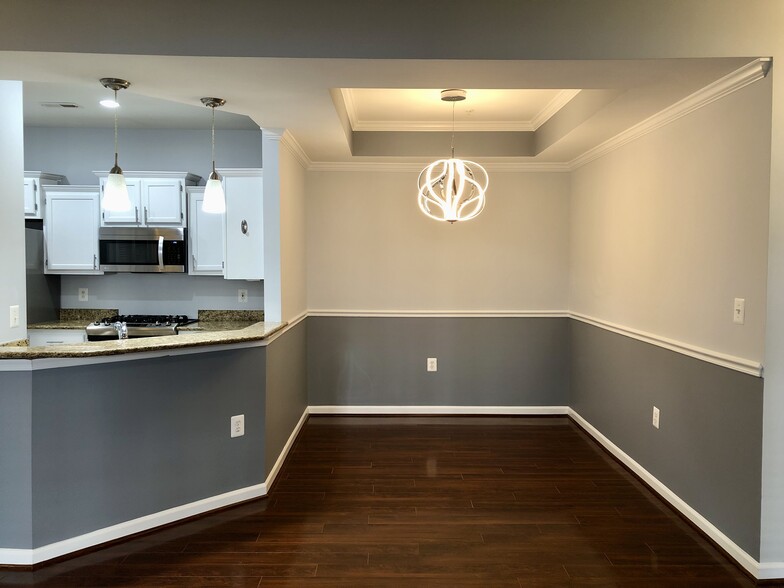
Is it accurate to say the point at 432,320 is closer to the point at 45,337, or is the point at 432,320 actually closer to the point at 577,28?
the point at 577,28

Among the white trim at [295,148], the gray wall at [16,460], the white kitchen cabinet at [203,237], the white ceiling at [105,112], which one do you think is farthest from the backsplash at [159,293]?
the gray wall at [16,460]

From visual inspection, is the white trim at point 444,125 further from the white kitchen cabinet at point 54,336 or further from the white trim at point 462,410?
the white kitchen cabinet at point 54,336

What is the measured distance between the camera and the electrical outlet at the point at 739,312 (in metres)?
2.47

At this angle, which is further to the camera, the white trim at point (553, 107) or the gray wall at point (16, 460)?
the white trim at point (553, 107)

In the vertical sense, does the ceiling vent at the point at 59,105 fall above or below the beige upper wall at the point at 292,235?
above

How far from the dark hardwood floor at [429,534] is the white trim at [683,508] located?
5 cm

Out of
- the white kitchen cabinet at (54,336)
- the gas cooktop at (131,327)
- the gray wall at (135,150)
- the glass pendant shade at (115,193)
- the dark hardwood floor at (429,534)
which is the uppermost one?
→ the gray wall at (135,150)

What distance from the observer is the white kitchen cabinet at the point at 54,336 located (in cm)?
448

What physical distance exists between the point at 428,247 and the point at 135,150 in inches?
114

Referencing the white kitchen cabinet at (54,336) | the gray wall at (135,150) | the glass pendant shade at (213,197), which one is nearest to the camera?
the glass pendant shade at (213,197)

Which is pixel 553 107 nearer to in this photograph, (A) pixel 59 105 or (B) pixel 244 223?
(B) pixel 244 223

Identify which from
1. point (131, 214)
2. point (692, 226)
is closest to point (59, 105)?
point (131, 214)

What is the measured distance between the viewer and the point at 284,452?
3.84m

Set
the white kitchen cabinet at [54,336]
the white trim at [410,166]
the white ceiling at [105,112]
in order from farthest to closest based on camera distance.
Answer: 1. the white trim at [410,166]
2. the white kitchen cabinet at [54,336]
3. the white ceiling at [105,112]
